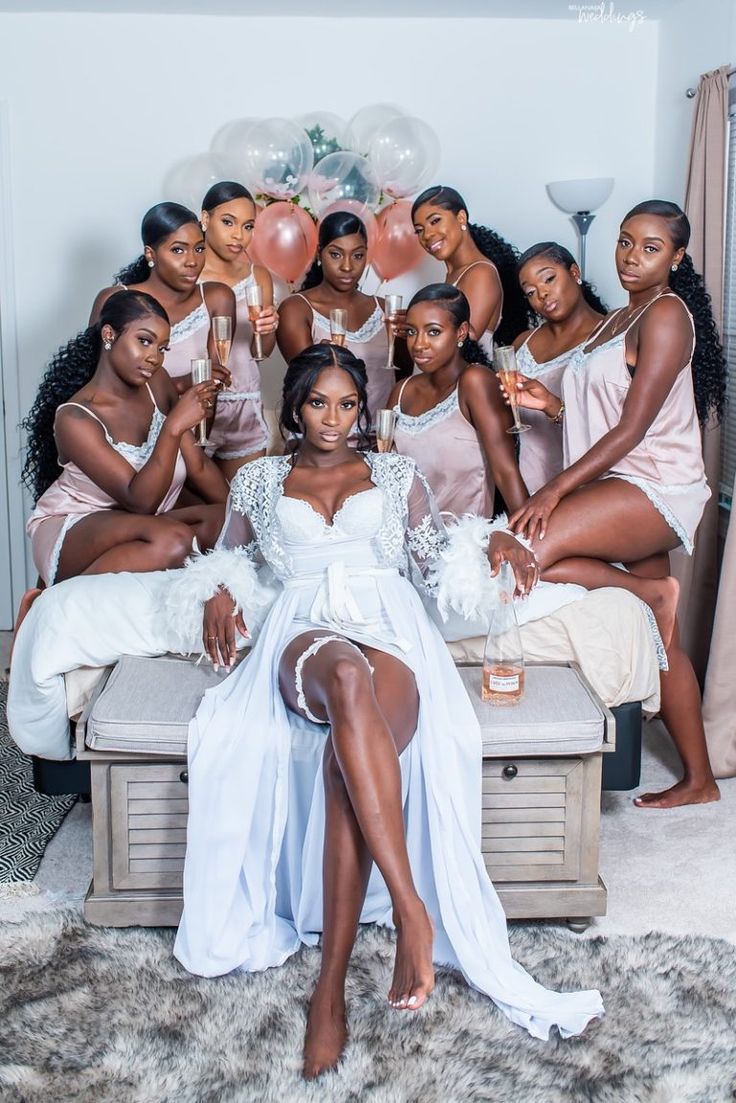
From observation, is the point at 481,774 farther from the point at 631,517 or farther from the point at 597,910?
the point at 631,517

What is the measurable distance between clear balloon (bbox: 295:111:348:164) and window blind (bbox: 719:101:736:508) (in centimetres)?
177

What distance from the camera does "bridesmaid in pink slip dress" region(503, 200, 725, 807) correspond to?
3312mm

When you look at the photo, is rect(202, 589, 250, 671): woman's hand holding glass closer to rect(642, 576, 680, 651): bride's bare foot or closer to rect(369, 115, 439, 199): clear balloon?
rect(642, 576, 680, 651): bride's bare foot

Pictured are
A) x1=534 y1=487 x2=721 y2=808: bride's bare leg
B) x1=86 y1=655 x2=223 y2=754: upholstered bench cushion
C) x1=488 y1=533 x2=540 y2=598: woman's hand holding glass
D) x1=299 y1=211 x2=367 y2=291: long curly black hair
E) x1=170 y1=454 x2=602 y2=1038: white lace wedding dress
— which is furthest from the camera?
x1=299 y1=211 x2=367 y2=291: long curly black hair

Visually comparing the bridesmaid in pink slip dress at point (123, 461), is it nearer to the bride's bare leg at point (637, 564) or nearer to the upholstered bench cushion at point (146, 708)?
the upholstered bench cushion at point (146, 708)

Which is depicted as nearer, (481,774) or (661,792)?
(481,774)

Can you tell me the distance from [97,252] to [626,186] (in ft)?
8.35

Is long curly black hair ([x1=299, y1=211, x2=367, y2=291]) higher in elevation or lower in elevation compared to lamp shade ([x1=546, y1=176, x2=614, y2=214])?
lower

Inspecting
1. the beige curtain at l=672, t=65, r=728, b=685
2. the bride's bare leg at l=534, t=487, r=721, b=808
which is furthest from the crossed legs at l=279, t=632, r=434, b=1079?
the beige curtain at l=672, t=65, r=728, b=685


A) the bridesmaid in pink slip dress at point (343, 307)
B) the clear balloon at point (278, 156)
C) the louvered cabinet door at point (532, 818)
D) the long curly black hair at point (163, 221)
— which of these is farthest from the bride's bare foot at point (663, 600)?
the clear balloon at point (278, 156)

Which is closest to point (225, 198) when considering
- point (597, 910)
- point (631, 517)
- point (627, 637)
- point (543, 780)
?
point (631, 517)

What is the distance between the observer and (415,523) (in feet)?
10.2

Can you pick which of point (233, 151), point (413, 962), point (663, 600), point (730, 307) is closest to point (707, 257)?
point (730, 307)

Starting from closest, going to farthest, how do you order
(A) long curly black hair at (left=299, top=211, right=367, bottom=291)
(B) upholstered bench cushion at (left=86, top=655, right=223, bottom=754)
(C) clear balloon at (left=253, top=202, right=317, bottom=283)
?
(B) upholstered bench cushion at (left=86, top=655, right=223, bottom=754) < (A) long curly black hair at (left=299, top=211, right=367, bottom=291) < (C) clear balloon at (left=253, top=202, right=317, bottom=283)
